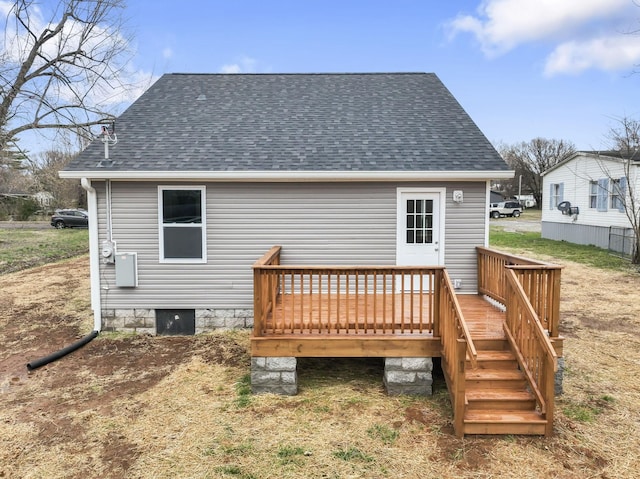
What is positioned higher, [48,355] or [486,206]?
[486,206]

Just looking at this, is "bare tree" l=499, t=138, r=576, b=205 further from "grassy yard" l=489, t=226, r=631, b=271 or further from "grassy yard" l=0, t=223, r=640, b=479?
"grassy yard" l=0, t=223, r=640, b=479

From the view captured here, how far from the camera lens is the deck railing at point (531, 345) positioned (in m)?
3.86

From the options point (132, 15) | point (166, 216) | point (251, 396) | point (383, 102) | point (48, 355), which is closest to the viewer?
point (251, 396)

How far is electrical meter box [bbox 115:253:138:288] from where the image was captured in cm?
679

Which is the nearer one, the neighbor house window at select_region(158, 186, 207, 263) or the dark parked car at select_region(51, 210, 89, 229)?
the neighbor house window at select_region(158, 186, 207, 263)

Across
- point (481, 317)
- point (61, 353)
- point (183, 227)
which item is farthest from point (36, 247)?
point (481, 317)

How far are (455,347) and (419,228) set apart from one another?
3.23 m

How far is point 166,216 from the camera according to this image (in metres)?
6.84

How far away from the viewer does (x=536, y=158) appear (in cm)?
5244

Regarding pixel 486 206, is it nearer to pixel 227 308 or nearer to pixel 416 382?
pixel 416 382

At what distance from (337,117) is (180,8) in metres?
8.21

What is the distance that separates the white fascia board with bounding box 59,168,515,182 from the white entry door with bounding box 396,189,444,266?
363 millimetres

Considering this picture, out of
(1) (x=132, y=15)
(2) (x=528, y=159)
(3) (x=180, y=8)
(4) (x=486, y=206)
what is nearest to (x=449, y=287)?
(4) (x=486, y=206)

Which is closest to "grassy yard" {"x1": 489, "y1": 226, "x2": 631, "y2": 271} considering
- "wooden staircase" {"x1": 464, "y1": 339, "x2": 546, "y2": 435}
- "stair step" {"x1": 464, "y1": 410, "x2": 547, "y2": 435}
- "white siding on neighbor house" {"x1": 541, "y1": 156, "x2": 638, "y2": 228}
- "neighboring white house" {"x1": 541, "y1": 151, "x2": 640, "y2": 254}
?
"neighboring white house" {"x1": 541, "y1": 151, "x2": 640, "y2": 254}
